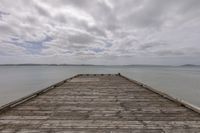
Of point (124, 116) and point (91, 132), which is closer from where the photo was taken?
point (91, 132)

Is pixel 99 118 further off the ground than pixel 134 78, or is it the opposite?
pixel 99 118

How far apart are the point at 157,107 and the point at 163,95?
1.64 m

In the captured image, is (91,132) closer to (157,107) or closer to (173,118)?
(173,118)

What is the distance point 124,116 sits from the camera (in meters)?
3.97

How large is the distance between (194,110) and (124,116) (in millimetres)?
1841

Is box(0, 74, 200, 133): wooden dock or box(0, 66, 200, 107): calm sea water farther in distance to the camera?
box(0, 66, 200, 107): calm sea water

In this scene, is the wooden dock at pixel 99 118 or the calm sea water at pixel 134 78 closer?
the wooden dock at pixel 99 118

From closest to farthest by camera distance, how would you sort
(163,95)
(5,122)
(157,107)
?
1. (5,122)
2. (157,107)
3. (163,95)

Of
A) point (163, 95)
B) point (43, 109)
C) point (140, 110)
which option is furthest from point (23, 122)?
point (163, 95)

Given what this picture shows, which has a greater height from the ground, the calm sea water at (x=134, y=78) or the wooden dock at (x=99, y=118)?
the wooden dock at (x=99, y=118)

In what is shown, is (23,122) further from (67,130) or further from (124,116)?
(124,116)

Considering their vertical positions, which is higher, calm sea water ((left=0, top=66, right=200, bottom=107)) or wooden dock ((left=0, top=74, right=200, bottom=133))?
wooden dock ((left=0, top=74, right=200, bottom=133))

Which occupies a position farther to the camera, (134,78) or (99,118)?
(134,78)

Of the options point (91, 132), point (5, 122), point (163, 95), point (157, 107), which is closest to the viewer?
point (91, 132)
